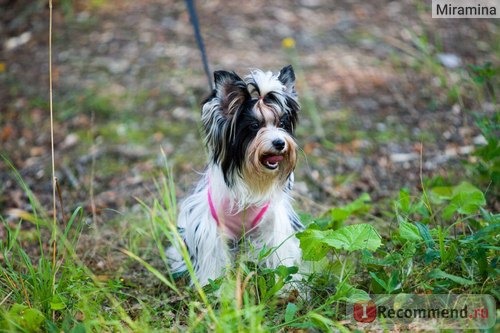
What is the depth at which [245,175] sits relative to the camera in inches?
129

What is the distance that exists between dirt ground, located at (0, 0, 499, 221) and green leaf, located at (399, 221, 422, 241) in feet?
4.83

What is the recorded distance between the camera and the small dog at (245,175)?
319 cm

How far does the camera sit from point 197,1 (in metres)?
7.99

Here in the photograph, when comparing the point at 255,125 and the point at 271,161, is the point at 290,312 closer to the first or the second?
the point at 271,161

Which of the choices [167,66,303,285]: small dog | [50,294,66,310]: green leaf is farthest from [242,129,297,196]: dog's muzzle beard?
[50,294,66,310]: green leaf

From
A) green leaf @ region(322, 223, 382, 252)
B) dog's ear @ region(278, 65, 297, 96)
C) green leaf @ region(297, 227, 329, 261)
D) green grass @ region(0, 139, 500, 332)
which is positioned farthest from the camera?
dog's ear @ region(278, 65, 297, 96)

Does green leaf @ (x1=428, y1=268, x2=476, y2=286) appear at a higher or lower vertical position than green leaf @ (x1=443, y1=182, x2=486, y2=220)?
lower

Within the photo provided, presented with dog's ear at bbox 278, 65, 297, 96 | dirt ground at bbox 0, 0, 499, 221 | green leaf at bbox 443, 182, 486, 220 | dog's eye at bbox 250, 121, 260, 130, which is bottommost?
dirt ground at bbox 0, 0, 499, 221

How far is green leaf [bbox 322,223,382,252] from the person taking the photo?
114 inches

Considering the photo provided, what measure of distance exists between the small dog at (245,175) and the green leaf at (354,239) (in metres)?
0.23

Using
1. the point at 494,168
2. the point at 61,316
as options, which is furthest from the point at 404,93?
the point at 61,316

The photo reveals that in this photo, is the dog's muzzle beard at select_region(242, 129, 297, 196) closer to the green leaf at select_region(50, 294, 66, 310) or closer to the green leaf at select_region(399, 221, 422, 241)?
the green leaf at select_region(399, 221, 422, 241)

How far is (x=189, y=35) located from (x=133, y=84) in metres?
1.19

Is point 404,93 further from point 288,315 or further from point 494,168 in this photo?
point 288,315
